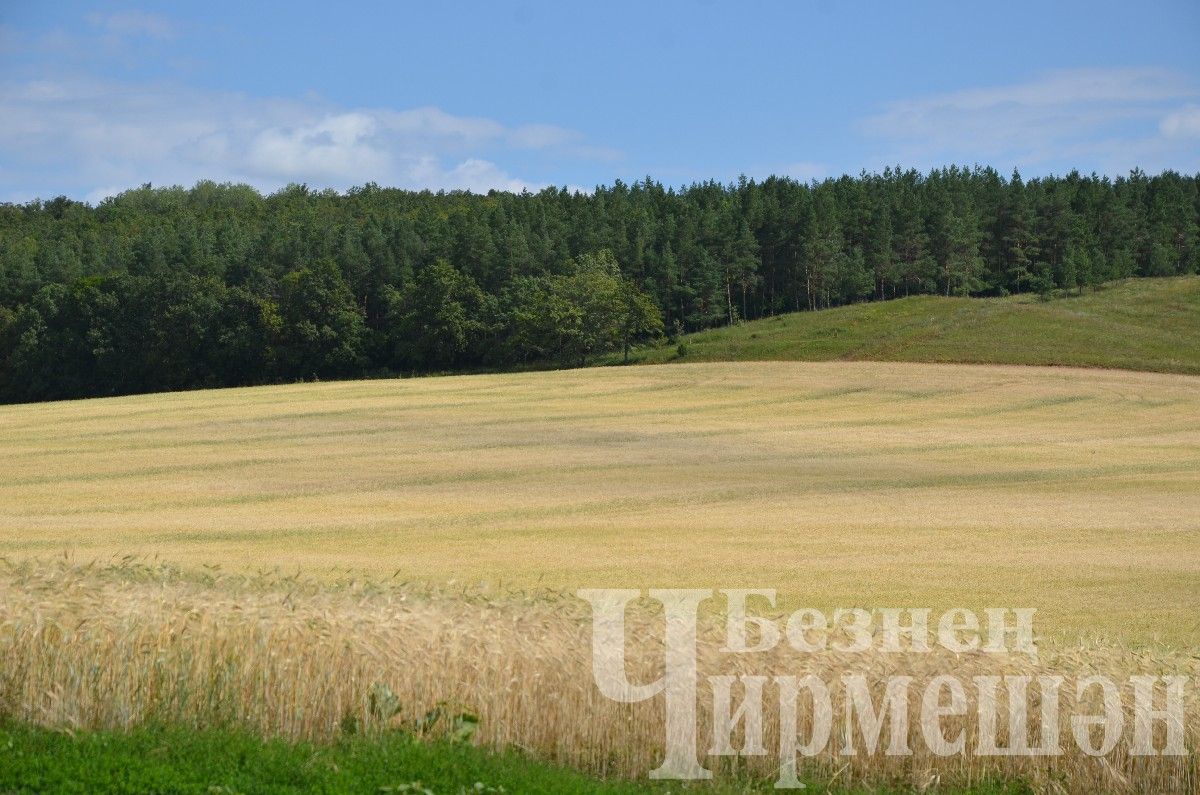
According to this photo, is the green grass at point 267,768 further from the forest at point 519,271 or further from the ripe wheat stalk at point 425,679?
the forest at point 519,271

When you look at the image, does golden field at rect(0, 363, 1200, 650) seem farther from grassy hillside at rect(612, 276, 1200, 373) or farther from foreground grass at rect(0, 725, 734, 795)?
grassy hillside at rect(612, 276, 1200, 373)

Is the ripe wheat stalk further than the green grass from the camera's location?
Yes

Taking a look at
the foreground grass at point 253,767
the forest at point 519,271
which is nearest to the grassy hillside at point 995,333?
the forest at point 519,271

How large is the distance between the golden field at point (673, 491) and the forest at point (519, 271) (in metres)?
38.6

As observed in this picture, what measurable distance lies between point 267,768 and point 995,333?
77238mm

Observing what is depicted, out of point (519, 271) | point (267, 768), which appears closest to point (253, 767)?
point (267, 768)

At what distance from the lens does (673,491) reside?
1167 inches

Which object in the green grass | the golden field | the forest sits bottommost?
the golden field

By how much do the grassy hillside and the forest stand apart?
1085cm

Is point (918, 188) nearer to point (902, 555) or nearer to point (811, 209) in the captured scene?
point (811, 209)

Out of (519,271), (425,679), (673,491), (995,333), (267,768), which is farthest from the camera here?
(519,271)

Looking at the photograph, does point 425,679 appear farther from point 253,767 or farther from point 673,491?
point 673,491

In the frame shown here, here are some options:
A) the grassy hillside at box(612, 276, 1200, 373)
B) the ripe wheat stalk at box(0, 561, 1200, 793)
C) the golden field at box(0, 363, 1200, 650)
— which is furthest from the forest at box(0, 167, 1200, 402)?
the ripe wheat stalk at box(0, 561, 1200, 793)

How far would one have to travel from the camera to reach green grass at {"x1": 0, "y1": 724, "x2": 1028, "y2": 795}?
27.0ft
